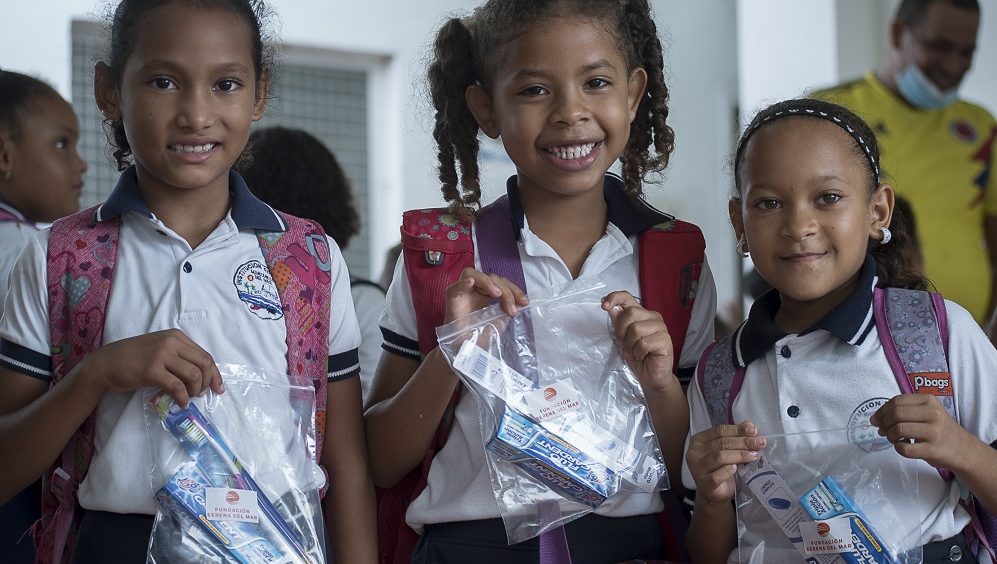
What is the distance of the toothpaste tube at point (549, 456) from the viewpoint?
5.26 ft

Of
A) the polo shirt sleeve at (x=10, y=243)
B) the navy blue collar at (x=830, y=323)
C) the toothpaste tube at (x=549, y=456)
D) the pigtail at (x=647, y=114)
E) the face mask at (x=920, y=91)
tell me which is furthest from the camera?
the face mask at (x=920, y=91)

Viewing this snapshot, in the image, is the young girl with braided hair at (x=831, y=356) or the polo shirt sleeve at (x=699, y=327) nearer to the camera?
the young girl with braided hair at (x=831, y=356)

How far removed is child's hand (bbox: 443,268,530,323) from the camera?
172 centimetres

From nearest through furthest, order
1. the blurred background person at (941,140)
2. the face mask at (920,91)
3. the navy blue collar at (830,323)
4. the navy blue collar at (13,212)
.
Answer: the navy blue collar at (830,323) < the navy blue collar at (13,212) < the blurred background person at (941,140) < the face mask at (920,91)

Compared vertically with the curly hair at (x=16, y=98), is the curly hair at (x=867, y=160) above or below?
below

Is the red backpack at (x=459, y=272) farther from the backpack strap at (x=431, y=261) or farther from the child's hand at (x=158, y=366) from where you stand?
the child's hand at (x=158, y=366)

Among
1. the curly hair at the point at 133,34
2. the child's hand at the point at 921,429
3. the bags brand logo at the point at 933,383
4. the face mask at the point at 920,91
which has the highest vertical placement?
the face mask at the point at 920,91

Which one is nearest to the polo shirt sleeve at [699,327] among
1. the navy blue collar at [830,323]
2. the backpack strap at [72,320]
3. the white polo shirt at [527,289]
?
the white polo shirt at [527,289]

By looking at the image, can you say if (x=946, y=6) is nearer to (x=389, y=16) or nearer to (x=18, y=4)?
(x=389, y=16)

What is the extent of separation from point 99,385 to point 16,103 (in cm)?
148

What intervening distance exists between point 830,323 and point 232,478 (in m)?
0.94

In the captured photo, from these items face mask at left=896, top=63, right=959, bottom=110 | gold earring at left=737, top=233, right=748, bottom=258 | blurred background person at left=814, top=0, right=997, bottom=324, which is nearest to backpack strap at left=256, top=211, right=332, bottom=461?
gold earring at left=737, top=233, right=748, bottom=258

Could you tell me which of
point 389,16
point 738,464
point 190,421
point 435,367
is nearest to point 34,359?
point 190,421

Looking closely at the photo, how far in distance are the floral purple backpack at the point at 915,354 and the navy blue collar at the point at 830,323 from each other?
21 mm
